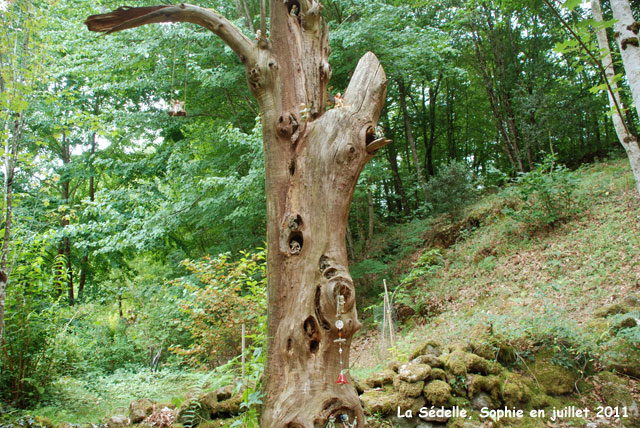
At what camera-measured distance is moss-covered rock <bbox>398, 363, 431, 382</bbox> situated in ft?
11.1

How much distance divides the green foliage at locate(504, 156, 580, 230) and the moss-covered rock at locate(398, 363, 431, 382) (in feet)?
19.1

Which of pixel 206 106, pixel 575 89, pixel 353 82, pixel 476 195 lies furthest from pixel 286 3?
pixel 575 89

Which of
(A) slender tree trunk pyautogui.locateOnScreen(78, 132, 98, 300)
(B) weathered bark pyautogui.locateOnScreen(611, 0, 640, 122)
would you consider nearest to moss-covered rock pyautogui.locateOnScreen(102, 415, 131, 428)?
(B) weathered bark pyautogui.locateOnScreen(611, 0, 640, 122)

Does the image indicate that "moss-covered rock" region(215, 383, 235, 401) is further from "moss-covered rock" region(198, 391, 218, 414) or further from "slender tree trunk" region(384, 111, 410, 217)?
"slender tree trunk" region(384, 111, 410, 217)

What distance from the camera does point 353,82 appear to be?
2846 mm

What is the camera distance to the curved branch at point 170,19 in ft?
8.65

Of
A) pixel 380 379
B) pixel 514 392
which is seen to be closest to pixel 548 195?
pixel 514 392

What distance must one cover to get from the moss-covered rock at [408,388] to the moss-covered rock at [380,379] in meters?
0.16

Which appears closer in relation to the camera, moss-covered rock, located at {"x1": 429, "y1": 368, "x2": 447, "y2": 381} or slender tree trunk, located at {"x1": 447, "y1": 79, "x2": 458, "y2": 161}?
moss-covered rock, located at {"x1": 429, "y1": 368, "x2": 447, "y2": 381}

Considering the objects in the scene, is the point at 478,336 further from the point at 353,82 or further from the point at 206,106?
the point at 206,106

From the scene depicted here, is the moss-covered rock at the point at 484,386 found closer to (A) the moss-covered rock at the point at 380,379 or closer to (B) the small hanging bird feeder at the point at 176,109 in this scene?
(A) the moss-covered rock at the point at 380,379

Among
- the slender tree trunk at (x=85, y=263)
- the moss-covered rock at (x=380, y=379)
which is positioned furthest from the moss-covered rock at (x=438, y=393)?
the slender tree trunk at (x=85, y=263)

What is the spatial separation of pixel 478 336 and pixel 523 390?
2.15ft

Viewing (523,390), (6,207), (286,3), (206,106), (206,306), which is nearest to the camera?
(286,3)
